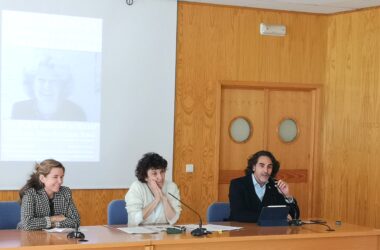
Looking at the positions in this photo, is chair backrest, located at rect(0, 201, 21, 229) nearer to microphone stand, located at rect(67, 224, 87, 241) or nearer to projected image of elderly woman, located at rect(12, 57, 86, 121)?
microphone stand, located at rect(67, 224, 87, 241)

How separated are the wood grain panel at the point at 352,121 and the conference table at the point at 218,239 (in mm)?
1883

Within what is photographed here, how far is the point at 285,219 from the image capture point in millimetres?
5078

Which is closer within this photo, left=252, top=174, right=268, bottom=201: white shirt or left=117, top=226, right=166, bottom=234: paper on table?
left=117, top=226, right=166, bottom=234: paper on table

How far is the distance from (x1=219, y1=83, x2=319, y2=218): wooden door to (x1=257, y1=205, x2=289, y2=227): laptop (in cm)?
211

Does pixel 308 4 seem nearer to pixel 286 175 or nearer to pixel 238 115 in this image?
pixel 238 115

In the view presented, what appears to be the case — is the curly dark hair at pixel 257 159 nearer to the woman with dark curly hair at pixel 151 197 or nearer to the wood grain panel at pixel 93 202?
the woman with dark curly hair at pixel 151 197

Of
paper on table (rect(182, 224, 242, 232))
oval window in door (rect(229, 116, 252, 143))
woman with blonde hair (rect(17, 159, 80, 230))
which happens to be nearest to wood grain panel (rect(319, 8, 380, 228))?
oval window in door (rect(229, 116, 252, 143))

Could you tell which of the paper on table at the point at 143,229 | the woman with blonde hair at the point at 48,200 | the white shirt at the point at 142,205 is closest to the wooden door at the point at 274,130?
the white shirt at the point at 142,205

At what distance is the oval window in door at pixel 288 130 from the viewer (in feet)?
24.4

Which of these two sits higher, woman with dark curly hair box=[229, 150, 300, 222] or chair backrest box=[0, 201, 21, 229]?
woman with dark curly hair box=[229, 150, 300, 222]

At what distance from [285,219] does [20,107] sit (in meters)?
2.81

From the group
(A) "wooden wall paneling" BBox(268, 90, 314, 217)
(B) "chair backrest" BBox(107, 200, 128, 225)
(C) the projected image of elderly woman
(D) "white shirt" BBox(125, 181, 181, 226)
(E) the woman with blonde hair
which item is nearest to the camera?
(E) the woman with blonde hair

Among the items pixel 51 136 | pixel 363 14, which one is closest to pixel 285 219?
pixel 51 136

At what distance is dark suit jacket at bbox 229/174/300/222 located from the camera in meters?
5.17
